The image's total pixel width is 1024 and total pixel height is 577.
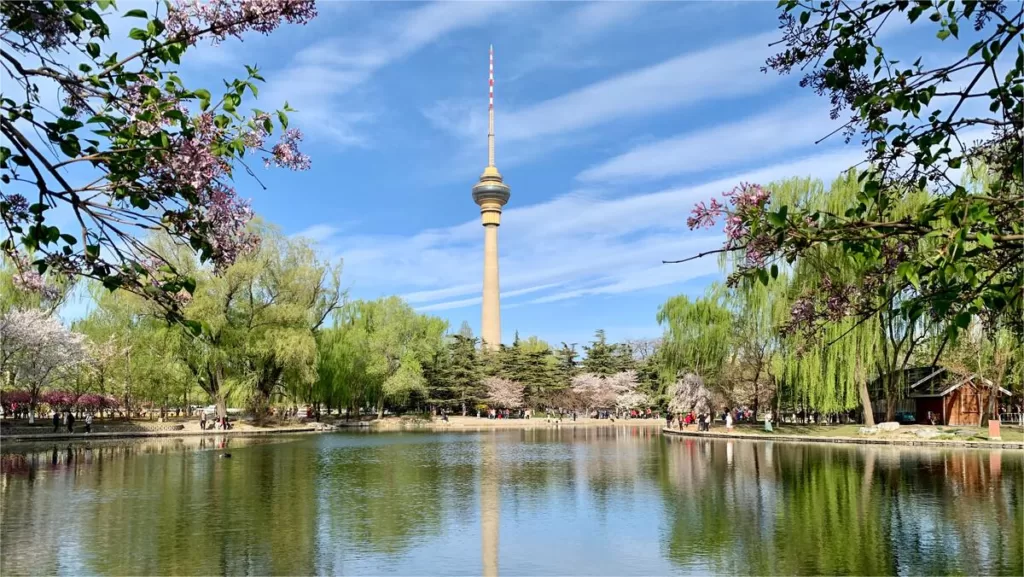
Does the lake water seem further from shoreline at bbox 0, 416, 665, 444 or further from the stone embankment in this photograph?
shoreline at bbox 0, 416, 665, 444

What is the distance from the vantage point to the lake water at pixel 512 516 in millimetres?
9836

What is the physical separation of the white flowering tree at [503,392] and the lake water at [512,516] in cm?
4327

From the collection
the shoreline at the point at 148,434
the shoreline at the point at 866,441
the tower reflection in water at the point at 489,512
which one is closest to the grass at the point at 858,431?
the shoreline at the point at 866,441

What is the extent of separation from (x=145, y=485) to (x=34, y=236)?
15538 millimetres

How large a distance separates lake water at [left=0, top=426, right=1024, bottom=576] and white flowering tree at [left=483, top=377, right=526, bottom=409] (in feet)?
142

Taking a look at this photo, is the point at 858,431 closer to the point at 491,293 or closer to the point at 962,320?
the point at 962,320

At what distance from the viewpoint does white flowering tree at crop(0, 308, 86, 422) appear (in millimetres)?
32469

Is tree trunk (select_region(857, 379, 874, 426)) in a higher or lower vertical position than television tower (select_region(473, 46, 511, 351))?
lower

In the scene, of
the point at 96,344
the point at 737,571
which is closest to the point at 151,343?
the point at 96,344

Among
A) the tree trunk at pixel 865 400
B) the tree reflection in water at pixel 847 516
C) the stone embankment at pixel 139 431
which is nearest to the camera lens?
the tree reflection in water at pixel 847 516

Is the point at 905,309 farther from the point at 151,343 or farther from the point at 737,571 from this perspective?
the point at 151,343

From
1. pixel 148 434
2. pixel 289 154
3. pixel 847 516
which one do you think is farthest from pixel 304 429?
pixel 289 154

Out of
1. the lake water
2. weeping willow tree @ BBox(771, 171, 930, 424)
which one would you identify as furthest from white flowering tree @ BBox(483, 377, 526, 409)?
the lake water

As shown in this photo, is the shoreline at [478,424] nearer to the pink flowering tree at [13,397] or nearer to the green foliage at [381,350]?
the green foliage at [381,350]
